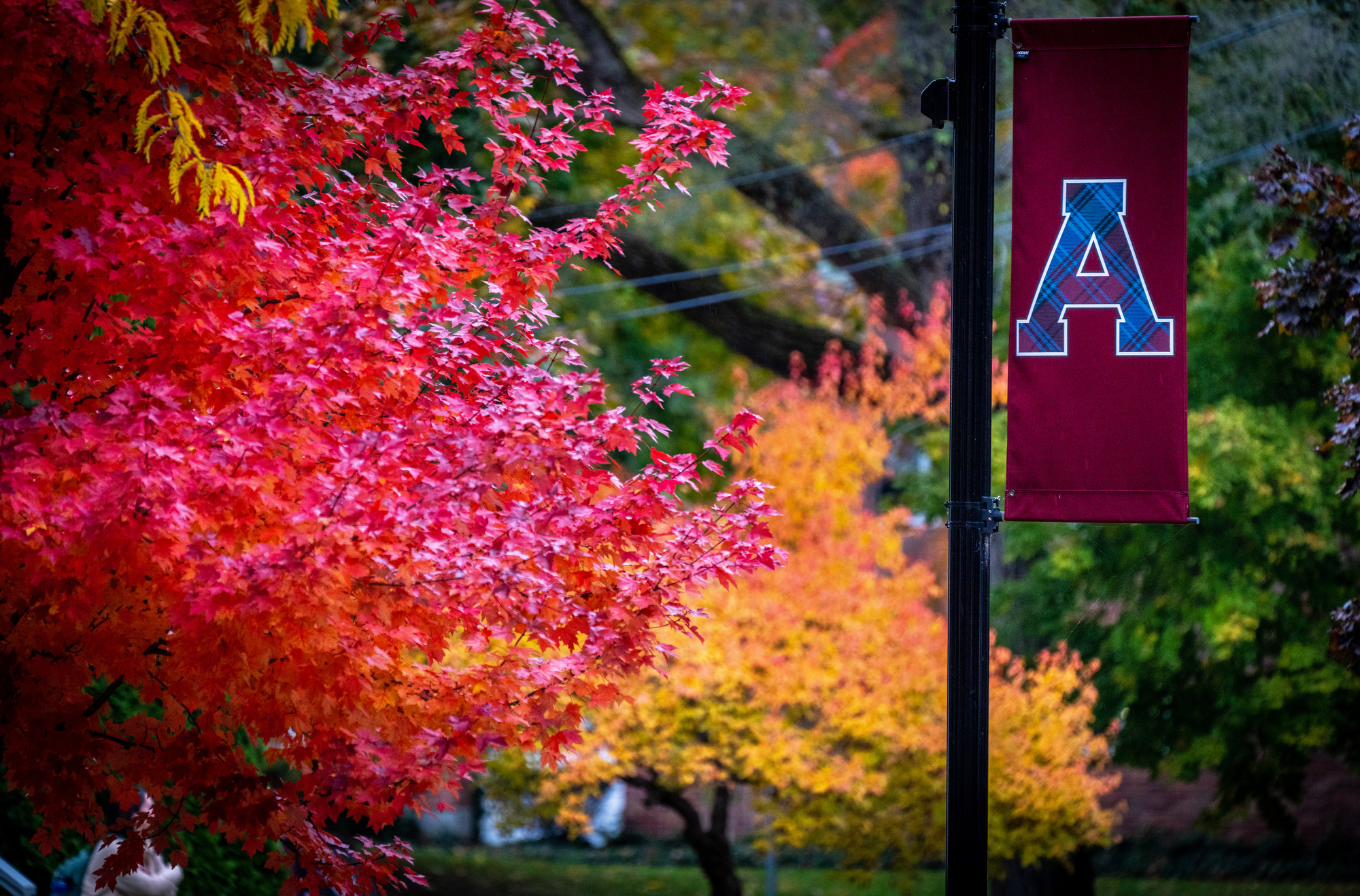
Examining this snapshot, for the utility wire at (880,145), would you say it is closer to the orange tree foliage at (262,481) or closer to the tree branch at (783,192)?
the tree branch at (783,192)

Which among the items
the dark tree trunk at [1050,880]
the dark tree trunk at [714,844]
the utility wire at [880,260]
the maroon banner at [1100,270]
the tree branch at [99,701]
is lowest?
the dark tree trunk at [1050,880]

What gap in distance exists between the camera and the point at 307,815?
16.8 feet

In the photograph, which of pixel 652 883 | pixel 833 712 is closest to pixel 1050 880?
pixel 833 712

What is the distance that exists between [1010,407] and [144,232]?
336 centimetres

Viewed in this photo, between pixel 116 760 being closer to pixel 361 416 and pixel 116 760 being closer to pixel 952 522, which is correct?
pixel 361 416

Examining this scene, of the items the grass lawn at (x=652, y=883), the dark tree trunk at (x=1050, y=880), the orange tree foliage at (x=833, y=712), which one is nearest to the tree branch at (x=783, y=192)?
the orange tree foliage at (x=833, y=712)

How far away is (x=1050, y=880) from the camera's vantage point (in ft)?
51.5

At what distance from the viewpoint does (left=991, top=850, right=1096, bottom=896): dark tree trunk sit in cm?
1551

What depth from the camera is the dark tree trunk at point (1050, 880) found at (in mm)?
15508

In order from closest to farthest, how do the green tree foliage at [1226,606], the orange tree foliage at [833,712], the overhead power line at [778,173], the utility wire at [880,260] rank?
the orange tree foliage at [833,712] → the green tree foliage at [1226,606] → the overhead power line at [778,173] → the utility wire at [880,260]

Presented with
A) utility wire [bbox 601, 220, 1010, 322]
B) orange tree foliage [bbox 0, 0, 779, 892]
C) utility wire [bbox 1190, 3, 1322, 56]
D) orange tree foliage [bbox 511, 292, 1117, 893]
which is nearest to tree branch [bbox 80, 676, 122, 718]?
orange tree foliage [bbox 0, 0, 779, 892]

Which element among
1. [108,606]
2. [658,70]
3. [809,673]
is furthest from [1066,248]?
[658,70]

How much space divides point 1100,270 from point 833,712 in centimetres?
797

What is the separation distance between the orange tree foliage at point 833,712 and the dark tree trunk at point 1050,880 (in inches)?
68.2
